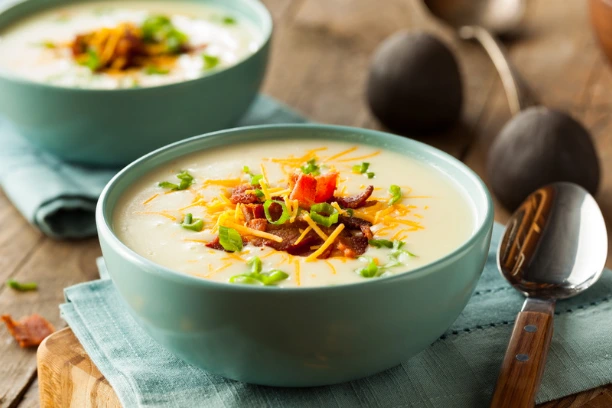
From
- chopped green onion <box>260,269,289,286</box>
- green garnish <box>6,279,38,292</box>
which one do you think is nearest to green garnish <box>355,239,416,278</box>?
chopped green onion <box>260,269,289,286</box>

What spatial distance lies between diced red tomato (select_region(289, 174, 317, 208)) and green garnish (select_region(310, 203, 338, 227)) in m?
0.02

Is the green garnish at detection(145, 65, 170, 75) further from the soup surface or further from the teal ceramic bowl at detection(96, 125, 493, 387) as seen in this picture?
the teal ceramic bowl at detection(96, 125, 493, 387)

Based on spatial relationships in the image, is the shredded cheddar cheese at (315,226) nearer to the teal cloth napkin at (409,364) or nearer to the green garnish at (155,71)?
the teal cloth napkin at (409,364)

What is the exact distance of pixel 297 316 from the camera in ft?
4.02

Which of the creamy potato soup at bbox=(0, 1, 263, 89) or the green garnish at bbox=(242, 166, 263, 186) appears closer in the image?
the green garnish at bbox=(242, 166, 263, 186)

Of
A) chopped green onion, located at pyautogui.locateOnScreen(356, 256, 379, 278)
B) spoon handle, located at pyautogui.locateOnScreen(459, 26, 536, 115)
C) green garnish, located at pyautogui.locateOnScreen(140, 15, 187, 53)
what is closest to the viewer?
chopped green onion, located at pyautogui.locateOnScreen(356, 256, 379, 278)

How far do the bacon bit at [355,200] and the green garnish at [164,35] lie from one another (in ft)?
3.59

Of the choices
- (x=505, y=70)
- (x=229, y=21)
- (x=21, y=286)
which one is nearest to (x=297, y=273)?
(x=21, y=286)

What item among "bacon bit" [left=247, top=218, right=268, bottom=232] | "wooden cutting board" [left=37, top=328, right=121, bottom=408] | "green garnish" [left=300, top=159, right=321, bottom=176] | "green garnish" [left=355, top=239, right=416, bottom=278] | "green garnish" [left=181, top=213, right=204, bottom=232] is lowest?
"wooden cutting board" [left=37, top=328, right=121, bottom=408]

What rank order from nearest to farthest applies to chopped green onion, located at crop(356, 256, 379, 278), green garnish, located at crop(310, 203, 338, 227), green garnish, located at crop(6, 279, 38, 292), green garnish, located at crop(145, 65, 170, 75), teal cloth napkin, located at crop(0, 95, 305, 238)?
chopped green onion, located at crop(356, 256, 379, 278)
green garnish, located at crop(310, 203, 338, 227)
green garnish, located at crop(6, 279, 38, 292)
teal cloth napkin, located at crop(0, 95, 305, 238)
green garnish, located at crop(145, 65, 170, 75)

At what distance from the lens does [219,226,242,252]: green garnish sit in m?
1.40

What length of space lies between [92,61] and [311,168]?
972 millimetres

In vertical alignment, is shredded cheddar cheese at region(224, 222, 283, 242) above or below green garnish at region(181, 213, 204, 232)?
above

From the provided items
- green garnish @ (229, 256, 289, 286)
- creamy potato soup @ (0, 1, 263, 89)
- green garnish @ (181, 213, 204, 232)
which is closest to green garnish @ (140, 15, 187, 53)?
creamy potato soup @ (0, 1, 263, 89)
